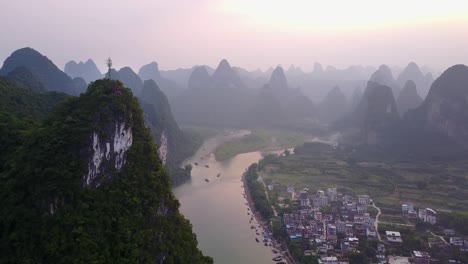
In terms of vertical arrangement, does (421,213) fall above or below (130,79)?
below

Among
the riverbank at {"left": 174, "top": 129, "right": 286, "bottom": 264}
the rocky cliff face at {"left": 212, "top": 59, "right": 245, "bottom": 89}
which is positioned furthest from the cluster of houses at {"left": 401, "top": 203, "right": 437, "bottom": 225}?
the rocky cliff face at {"left": 212, "top": 59, "right": 245, "bottom": 89}

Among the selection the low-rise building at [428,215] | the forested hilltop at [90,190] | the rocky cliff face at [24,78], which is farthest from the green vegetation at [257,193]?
the rocky cliff face at [24,78]

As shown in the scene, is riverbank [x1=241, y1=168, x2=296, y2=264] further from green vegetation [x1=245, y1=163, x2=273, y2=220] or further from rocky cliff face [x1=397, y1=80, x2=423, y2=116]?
rocky cliff face [x1=397, y1=80, x2=423, y2=116]

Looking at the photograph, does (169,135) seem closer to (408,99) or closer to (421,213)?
(421,213)

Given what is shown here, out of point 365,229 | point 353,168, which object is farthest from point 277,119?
point 365,229

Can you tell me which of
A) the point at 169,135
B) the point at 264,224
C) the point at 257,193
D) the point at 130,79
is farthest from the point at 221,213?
the point at 130,79

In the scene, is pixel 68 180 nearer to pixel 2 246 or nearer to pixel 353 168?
pixel 2 246
